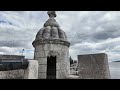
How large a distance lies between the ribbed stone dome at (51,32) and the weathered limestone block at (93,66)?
6.29ft

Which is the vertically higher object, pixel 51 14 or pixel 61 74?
pixel 51 14

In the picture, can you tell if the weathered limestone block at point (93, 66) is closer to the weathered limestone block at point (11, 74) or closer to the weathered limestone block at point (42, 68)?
the weathered limestone block at point (42, 68)

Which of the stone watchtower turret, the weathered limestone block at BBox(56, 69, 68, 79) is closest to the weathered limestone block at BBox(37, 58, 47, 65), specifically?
the stone watchtower turret

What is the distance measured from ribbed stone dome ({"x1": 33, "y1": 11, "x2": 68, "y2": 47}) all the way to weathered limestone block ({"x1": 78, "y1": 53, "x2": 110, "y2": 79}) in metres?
1.92

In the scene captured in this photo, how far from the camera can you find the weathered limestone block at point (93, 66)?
4328 millimetres

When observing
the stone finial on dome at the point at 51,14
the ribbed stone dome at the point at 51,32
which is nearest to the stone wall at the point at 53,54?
the ribbed stone dome at the point at 51,32

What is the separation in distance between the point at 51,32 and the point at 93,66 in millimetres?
2721

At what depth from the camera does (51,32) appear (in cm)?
629

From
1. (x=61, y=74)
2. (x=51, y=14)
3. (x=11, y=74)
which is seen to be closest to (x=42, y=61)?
(x=61, y=74)

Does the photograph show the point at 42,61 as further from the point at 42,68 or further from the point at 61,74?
the point at 61,74

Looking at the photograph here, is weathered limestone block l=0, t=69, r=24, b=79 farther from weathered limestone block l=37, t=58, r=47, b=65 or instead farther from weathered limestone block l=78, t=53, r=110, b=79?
weathered limestone block l=78, t=53, r=110, b=79

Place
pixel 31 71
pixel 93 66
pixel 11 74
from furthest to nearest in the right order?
pixel 11 74
pixel 31 71
pixel 93 66

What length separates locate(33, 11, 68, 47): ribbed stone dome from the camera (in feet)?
19.8
